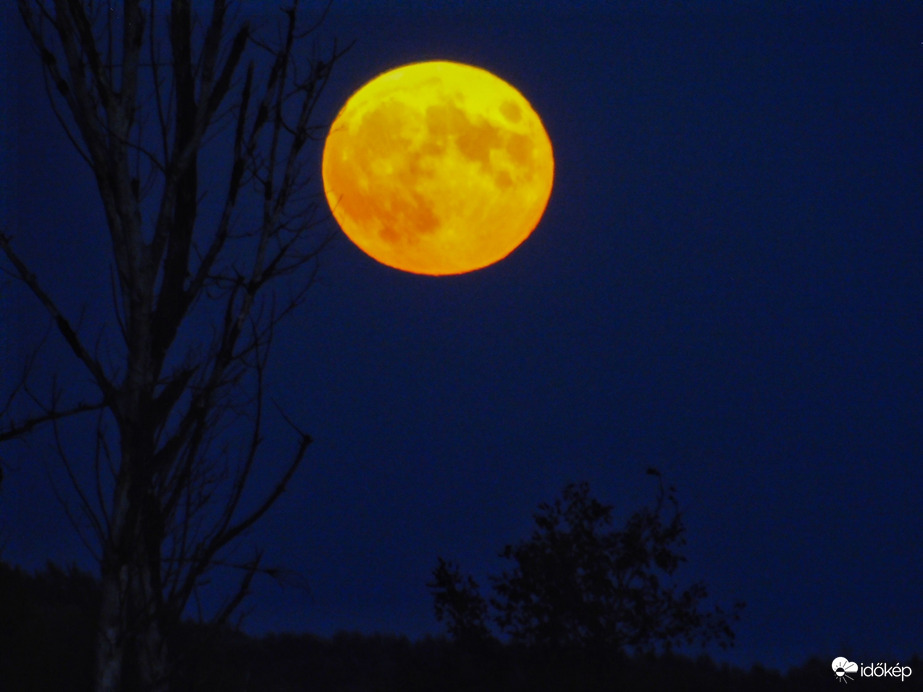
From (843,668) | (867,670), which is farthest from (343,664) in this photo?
(867,670)

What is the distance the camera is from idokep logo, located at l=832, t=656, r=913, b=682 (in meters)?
7.20

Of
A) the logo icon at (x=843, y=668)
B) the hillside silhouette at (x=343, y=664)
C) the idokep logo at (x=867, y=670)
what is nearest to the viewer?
the hillside silhouette at (x=343, y=664)

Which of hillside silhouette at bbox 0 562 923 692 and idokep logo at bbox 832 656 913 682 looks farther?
idokep logo at bbox 832 656 913 682

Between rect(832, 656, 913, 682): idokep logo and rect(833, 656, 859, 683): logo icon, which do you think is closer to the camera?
rect(832, 656, 913, 682): idokep logo

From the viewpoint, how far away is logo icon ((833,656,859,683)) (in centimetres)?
733

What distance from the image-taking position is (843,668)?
7.37 metres

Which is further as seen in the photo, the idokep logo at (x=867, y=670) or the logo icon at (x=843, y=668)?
the logo icon at (x=843, y=668)

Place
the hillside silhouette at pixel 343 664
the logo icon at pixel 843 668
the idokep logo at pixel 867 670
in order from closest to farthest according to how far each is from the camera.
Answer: the hillside silhouette at pixel 343 664, the idokep logo at pixel 867 670, the logo icon at pixel 843 668

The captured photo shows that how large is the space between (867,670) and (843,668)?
173 mm

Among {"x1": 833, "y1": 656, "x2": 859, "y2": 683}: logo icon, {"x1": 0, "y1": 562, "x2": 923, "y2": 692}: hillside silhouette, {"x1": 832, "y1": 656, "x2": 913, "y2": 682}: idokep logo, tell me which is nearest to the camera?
{"x1": 0, "y1": 562, "x2": 923, "y2": 692}: hillside silhouette

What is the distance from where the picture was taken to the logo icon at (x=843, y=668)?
733 cm

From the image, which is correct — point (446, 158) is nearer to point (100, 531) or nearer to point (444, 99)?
point (444, 99)

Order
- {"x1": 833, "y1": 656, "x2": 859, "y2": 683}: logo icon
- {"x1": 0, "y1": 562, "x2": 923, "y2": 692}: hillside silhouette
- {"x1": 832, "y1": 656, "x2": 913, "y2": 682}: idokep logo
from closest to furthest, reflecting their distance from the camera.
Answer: {"x1": 0, "y1": 562, "x2": 923, "y2": 692}: hillside silhouette < {"x1": 832, "y1": 656, "x2": 913, "y2": 682}: idokep logo < {"x1": 833, "y1": 656, "x2": 859, "y2": 683}: logo icon

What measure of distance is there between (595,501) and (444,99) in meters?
3.16
